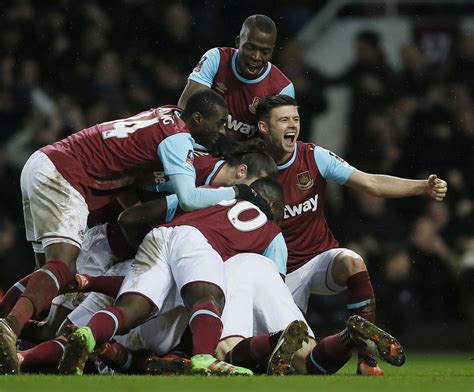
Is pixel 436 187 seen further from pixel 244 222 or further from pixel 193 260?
pixel 193 260

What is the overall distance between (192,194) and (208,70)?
1611mm

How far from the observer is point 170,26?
12.5 metres

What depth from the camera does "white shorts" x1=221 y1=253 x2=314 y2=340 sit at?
22.1ft

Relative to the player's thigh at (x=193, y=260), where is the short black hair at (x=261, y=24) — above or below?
above

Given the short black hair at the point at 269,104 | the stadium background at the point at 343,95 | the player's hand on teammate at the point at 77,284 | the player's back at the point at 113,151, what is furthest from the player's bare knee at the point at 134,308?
the stadium background at the point at 343,95

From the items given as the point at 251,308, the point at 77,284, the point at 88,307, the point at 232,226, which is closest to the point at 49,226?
the point at 77,284

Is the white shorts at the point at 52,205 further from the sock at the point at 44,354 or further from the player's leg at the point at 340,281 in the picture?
the player's leg at the point at 340,281

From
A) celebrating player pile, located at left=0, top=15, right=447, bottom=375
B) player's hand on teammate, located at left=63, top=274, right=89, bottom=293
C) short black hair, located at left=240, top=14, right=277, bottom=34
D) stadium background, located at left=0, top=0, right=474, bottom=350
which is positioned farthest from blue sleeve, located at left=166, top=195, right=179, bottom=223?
stadium background, located at left=0, top=0, right=474, bottom=350

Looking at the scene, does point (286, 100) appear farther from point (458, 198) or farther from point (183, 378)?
point (458, 198)

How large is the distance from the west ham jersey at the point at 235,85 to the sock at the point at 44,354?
239 cm

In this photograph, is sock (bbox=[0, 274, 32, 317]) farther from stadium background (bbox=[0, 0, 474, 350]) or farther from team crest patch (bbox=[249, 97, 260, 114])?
stadium background (bbox=[0, 0, 474, 350])

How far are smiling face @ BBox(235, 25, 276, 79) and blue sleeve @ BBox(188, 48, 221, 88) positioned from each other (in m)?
0.18

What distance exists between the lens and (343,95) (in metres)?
12.8

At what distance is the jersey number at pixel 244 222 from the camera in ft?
23.1
